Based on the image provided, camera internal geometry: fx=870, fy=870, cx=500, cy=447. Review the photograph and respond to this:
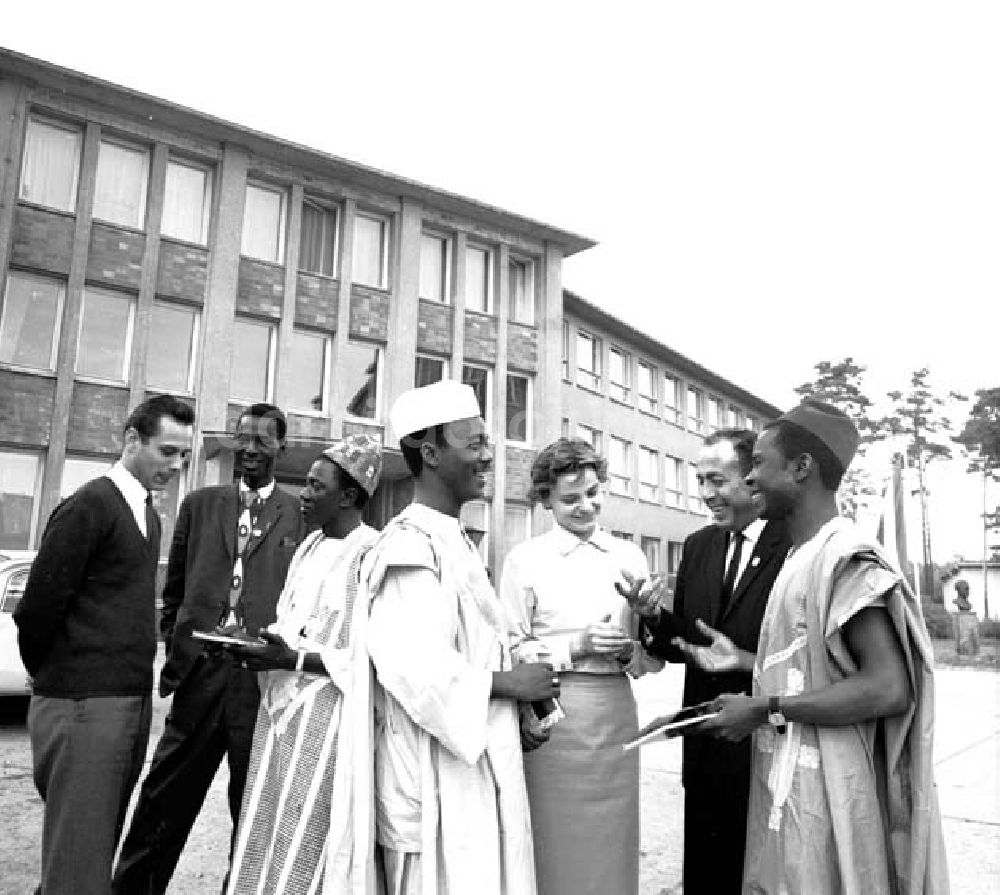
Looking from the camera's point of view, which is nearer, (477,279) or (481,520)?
(481,520)

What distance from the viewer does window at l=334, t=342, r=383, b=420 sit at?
20625mm

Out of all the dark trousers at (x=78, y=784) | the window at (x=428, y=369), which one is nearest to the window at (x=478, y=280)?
the window at (x=428, y=369)

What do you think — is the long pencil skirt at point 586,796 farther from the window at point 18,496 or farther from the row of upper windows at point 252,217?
the row of upper windows at point 252,217

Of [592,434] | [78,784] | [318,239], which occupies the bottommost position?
[78,784]

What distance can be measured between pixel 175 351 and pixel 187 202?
3380mm

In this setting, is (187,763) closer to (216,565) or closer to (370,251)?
(216,565)

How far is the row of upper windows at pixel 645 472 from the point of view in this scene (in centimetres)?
2952

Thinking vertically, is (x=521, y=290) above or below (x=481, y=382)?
above

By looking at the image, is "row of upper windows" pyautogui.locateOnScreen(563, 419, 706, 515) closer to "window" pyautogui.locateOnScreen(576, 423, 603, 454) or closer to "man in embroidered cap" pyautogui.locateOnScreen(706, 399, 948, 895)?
"window" pyautogui.locateOnScreen(576, 423, 603, 454)

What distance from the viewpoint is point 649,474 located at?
1260 inches

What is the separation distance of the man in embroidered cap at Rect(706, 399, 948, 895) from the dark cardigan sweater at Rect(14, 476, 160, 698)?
201cm

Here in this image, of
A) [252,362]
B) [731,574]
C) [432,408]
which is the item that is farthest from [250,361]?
[432,408]

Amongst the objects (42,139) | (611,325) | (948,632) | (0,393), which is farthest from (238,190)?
(948,632)

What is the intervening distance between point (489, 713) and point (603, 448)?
88.5ft
